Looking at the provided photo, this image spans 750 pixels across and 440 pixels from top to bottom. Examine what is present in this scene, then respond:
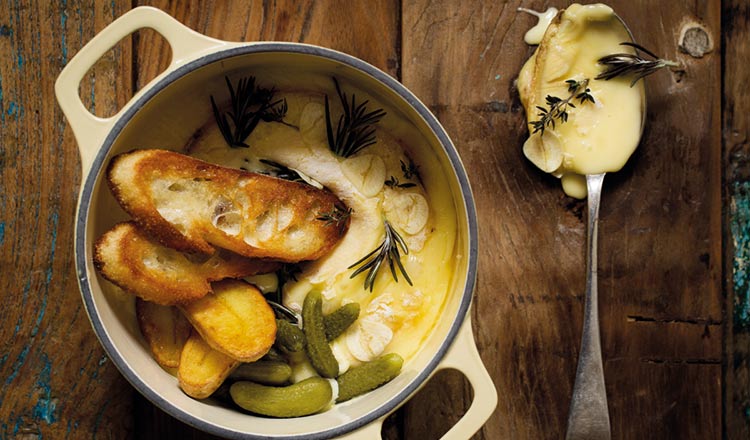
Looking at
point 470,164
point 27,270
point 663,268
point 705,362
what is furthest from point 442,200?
point 27,270

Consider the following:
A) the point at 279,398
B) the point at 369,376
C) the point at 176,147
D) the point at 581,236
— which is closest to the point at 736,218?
the point at 581,236

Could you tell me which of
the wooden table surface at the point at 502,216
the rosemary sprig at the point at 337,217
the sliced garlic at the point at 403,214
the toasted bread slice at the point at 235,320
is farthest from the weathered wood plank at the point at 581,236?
the toasted bread slice at the point at 235,320

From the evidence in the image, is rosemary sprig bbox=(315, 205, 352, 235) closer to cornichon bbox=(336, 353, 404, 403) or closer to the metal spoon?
cornichon bbox=(336, 353, 404, 403)

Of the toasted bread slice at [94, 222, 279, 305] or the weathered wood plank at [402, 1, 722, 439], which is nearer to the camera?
the toasted bread slice at [94, 222, 279, 305]

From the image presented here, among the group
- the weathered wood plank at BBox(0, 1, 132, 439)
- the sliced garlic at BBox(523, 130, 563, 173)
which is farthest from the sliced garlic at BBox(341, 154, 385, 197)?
the weathered wood plank at BBox(0, 1, 132, 439)

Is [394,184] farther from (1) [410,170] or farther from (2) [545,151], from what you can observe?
(2) [545,151]

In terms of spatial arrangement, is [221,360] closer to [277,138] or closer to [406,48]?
[277,138]
